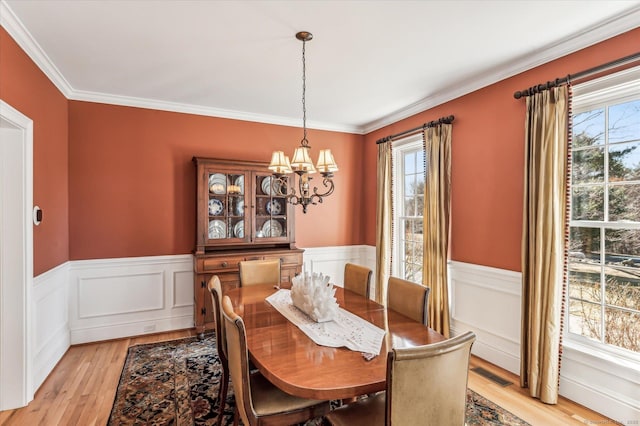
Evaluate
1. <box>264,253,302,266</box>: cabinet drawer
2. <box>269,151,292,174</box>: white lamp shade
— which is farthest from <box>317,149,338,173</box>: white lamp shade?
<box>264,253,302,266</box>: cabinet drawer

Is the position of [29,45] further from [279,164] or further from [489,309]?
[489,309]

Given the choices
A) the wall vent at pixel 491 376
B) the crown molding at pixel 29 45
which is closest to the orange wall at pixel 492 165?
the wall vent at pixel 491 376

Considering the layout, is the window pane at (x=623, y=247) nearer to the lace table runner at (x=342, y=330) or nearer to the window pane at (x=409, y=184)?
the lace table runner at (x=342, y=330)

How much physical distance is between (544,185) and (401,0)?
173 cm

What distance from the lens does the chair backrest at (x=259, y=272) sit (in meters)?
3.25

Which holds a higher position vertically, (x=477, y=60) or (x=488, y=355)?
(x=477, y=60)

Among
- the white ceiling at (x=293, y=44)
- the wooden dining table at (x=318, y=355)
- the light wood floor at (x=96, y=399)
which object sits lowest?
the light wood floor at (x=96, y=399)

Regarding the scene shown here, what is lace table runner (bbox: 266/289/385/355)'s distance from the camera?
175 centimetres

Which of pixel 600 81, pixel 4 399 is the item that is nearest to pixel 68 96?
pixel 4 399

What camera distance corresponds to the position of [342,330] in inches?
76.9

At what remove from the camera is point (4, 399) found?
2.38 meters

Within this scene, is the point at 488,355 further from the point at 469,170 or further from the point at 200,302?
the point at 200,302

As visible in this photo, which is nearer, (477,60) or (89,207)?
(477,60)

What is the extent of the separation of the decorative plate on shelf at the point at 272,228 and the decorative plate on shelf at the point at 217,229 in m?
0.50
